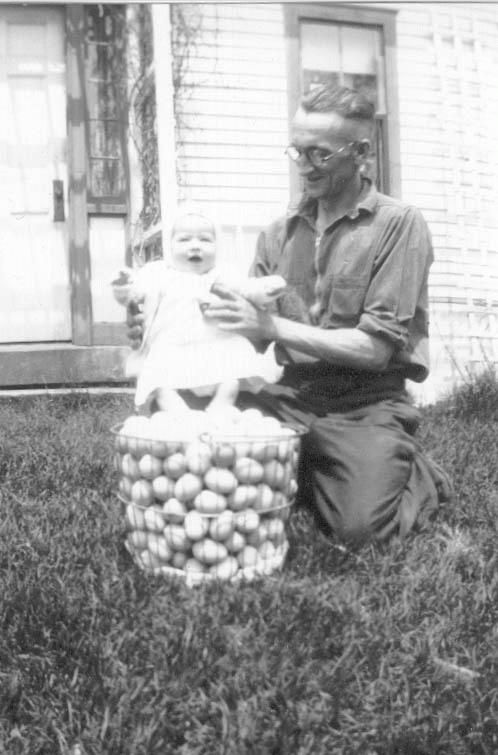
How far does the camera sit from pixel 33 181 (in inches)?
268

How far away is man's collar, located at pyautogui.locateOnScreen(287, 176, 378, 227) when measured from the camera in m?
3.23

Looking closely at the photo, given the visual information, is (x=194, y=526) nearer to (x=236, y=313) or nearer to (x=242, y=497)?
(x=242, y=497)

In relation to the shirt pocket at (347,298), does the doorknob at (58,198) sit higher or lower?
higher

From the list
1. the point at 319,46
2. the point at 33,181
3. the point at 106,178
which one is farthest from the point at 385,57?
the point at 33,181

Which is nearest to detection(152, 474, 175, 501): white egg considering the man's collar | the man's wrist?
the man's wrist

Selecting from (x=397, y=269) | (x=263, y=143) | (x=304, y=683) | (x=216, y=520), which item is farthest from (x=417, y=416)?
(x=263, y=143)

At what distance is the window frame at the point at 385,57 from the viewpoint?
6.73 metres

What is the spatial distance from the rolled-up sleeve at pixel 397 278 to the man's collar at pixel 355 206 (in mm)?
103

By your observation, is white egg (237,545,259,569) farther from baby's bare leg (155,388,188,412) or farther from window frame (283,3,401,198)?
window frame (283,3,401,198)

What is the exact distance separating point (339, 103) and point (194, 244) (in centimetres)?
69

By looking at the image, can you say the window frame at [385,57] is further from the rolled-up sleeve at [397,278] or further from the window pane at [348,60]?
→ the rolled-up sleeve at [397,278]

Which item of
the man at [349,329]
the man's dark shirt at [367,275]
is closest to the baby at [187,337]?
the man at [349,329]

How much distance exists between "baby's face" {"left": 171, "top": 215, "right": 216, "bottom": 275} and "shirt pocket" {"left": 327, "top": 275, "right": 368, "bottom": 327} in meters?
0.47

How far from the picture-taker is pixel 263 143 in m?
6.68
